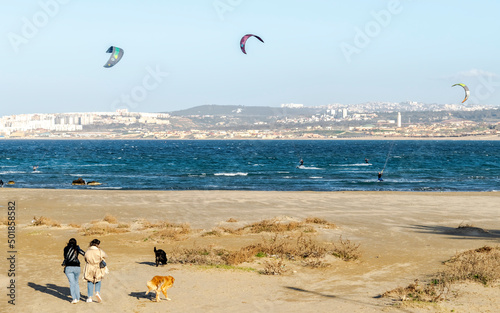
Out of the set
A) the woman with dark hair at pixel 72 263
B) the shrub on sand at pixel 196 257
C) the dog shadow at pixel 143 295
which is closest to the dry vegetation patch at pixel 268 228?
the shrub on sand at pixel 196 257

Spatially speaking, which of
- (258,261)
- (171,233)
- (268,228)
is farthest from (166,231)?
(258,261)

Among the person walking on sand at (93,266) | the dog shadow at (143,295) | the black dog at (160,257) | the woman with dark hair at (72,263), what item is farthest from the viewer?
the black dog at (160,257)

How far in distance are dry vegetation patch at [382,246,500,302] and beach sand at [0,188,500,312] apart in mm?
292

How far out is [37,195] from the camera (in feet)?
119

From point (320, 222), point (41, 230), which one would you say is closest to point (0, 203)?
point (41, 230)

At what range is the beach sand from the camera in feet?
39.4

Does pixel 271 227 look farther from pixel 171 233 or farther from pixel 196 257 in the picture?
pixel 196 257

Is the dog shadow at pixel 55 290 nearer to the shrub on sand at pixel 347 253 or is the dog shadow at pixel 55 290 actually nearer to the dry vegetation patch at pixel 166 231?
the dry vegetation patch at pixel 166 231

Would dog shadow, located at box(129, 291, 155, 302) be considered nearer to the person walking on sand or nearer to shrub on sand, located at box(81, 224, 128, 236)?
the person walking on sand

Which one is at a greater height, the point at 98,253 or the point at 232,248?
the point at 98,253

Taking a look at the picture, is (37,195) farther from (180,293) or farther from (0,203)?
(180,293)

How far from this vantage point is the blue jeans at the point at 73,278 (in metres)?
11.6

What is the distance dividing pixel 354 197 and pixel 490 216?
961 centimetres

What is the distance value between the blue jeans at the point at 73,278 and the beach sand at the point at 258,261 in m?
0.24
